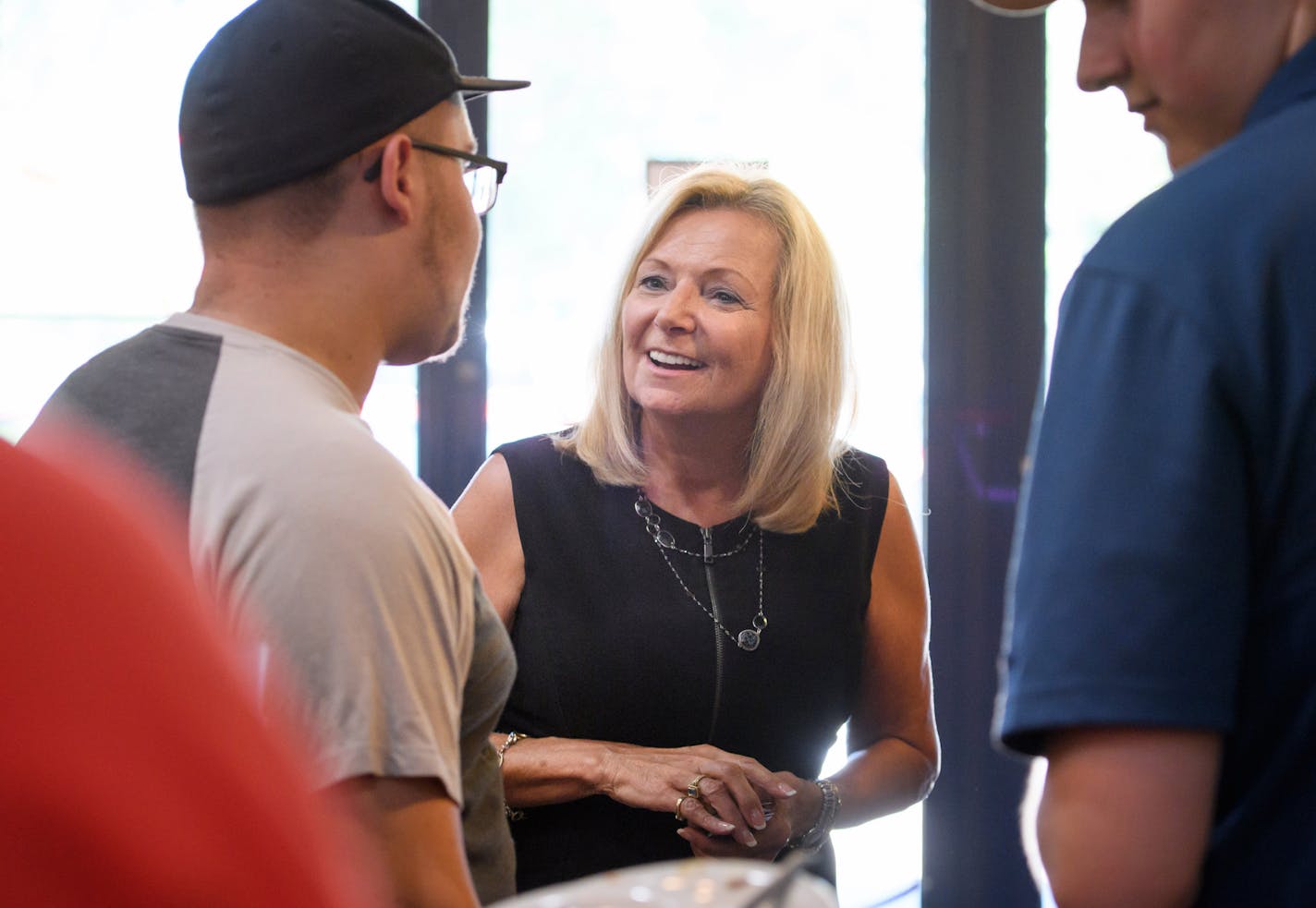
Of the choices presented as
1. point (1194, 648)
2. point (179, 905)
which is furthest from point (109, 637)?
point (1194, 648)

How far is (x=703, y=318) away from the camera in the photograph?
1.93m

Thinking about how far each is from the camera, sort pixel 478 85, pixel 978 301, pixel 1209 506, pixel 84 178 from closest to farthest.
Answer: pixel 1209 506
pixel 478 85
pixel 84 178
pixel 978 301

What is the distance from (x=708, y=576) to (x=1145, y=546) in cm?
121

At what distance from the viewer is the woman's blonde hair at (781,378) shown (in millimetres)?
1925

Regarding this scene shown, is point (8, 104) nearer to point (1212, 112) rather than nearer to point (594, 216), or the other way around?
point (594, 216)

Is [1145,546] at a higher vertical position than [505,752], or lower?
higher

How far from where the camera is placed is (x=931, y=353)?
267cm

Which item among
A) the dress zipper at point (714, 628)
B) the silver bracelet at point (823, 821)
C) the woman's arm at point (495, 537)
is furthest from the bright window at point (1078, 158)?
the woman's arm at point (495, 537)

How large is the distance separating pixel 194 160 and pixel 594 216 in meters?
1.59

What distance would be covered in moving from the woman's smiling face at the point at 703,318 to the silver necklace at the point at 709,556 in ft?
0.58

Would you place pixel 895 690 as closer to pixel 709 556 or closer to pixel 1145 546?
pixel 709 556

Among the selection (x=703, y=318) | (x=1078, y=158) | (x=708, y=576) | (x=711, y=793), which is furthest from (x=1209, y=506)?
(x=1078, y=158)

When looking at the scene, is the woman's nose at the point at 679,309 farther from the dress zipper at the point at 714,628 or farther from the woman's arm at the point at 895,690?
the woman's arm at the point at 895,690

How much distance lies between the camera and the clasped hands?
1.63m
